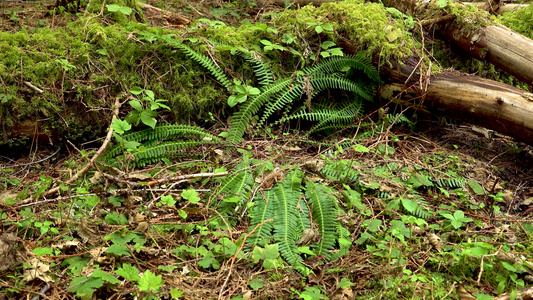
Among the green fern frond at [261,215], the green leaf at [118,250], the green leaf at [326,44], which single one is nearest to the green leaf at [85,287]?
the green leaf at [118,250]

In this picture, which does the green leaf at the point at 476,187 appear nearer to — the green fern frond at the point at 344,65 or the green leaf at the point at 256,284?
the green fern frond at the point at 344,65

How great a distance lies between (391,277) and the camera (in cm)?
249

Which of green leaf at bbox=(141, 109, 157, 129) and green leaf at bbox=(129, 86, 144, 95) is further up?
green leaf at bbox=(129, 86, 144, 95)

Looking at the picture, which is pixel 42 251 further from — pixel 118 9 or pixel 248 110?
pixel 118 9

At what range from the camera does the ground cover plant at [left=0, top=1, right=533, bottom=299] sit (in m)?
2.49

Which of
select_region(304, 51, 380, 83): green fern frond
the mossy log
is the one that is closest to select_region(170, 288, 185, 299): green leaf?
select_region(304, 51, 380, 83): green fern frond

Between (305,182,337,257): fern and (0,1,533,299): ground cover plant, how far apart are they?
1cm

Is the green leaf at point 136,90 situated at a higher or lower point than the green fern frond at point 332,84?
lower

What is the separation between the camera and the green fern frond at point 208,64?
399 cm

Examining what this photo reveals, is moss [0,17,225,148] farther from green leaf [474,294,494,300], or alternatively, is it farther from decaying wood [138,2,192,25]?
green leaf [474,294,494,300]

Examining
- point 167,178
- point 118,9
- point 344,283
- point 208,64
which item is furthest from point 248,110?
point 344,283

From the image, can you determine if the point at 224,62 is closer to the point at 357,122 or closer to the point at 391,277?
the point at 357,122

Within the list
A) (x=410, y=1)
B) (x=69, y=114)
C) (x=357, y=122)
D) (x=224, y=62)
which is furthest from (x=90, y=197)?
(x=410, y=1)

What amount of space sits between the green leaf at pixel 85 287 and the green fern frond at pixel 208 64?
7.55ft
